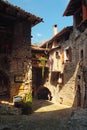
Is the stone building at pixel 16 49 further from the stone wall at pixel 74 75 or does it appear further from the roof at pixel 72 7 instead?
the roof at pixel 72 7

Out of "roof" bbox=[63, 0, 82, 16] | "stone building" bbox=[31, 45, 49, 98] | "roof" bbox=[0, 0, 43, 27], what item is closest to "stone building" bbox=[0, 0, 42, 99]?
"roof" bbox=[0, 0, 43, 27]

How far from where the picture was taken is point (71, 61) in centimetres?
2288

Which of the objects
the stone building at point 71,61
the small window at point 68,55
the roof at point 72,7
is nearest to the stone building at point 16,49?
the stone building at point 71,61

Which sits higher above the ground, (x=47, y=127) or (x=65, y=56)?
(x=65, y=56)

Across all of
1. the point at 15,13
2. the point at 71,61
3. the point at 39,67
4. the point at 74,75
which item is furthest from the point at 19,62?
the point at 39,67

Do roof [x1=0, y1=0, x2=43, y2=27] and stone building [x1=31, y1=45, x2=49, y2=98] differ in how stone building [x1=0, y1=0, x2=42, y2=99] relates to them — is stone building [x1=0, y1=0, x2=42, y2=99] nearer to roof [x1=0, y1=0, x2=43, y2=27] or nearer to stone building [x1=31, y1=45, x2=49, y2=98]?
roof [x1=0, y1=0, x2=43, y2=27]

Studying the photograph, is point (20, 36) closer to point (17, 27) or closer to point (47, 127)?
point (17, 27)

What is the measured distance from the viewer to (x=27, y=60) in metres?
16.5

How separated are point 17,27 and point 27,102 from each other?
17.2ft

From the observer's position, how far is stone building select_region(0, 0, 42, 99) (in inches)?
615

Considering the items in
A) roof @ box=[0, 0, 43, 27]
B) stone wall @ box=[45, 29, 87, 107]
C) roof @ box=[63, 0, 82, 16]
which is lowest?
stone wall @ box=[45, 29, 87, 107]

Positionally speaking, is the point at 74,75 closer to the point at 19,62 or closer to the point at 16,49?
the point at 19,62

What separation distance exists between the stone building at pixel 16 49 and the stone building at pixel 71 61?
5233mm

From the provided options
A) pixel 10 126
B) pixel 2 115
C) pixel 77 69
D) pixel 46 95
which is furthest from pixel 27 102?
pixel 46 95
